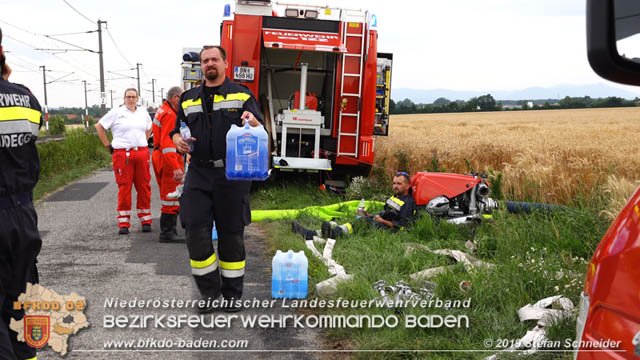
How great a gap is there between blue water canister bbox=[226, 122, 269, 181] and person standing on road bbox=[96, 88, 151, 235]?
3.68 m

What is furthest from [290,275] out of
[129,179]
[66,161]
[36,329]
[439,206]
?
[66,161]

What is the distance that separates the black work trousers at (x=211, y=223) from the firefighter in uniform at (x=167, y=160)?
2534 mm

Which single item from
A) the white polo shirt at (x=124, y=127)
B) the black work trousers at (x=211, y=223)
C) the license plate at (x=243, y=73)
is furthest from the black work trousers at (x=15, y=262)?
the license plate at (x=243, y=73)

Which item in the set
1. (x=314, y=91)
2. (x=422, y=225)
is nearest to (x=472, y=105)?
(x=314, y=91)

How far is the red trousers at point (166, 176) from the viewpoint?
23.5ft

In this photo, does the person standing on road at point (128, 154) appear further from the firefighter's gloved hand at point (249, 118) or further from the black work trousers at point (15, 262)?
the black work trousers at point (15, 262)

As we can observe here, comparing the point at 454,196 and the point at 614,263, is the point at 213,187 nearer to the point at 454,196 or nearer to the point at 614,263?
the point at 454,196

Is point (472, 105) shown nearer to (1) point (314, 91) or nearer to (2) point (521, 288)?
(1) point (314, 91)

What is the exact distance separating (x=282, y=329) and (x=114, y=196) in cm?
768

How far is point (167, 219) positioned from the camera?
727cm

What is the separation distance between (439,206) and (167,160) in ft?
10.6

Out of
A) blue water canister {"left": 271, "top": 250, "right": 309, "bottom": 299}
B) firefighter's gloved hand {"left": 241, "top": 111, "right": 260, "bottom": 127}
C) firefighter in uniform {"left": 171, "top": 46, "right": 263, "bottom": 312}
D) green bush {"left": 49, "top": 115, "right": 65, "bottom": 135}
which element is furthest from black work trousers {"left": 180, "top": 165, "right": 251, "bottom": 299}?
green bush {"left": 49, "top": 115, "right": 65, "bottom": 135}

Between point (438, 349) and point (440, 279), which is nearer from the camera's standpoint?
point (438, 349)

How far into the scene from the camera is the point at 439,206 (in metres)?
6.77
